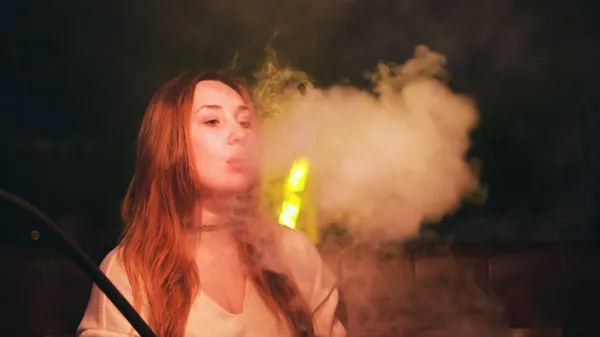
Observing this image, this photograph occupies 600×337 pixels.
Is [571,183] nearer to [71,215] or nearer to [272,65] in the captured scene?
[272,65]

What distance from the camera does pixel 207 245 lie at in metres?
1.63

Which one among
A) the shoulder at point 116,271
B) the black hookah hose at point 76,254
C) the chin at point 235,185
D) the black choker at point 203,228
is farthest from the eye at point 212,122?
the black hookah hose at point 76,254

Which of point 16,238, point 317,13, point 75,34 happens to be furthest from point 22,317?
point 317,13

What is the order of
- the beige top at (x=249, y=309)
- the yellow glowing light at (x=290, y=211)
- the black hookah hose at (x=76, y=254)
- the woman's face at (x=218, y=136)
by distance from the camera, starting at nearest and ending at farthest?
the black hookah hose at (x=76, y=254)
the beige top at (x=249, y=309)
the woman's face at (x=218, y=136)
the yellow glowing light at (x=290, y=211)

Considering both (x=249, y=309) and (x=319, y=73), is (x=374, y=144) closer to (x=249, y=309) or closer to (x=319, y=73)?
(x=319, y=73)

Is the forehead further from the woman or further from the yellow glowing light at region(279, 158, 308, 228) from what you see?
the yellow glowing light at region(279, 158, 308, 228)

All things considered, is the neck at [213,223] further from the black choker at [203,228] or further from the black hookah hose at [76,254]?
the black hookah hose at [76,254]

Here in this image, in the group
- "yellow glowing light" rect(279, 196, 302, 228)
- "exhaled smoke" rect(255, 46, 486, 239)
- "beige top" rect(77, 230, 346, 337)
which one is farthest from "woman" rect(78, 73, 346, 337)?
"exhaled smoke" rect(255, 46, 486, 239)

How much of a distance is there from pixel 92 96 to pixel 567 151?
142 centimetres

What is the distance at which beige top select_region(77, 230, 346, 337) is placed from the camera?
151 cm

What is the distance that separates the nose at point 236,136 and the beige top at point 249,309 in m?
0.26

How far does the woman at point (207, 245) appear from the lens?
5.03 ft

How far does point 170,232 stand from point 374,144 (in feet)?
2.12

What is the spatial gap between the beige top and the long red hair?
20 millimetres
